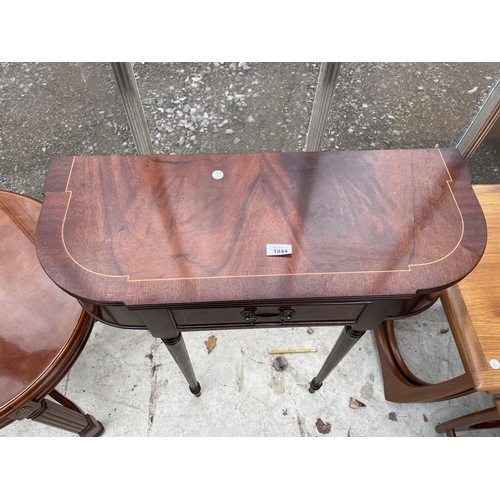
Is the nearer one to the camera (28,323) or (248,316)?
(248,316)

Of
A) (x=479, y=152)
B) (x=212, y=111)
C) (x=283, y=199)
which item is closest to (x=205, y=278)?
(x=283, y=199)

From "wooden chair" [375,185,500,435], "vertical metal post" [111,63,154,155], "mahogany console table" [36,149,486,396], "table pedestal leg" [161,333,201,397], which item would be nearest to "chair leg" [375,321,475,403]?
"wooden chair" [375,185,500,435]

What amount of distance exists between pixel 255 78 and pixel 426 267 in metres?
1.19

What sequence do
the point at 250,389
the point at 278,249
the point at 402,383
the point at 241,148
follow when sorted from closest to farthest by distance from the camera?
1. the point at 278,249
2. the point at 402,383
3. the point at 250,389
4. the point at 241,148

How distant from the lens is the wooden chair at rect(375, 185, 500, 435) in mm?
1131

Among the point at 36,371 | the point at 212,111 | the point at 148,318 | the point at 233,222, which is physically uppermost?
the point at 212,111

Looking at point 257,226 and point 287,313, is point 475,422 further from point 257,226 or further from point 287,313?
point 257,226

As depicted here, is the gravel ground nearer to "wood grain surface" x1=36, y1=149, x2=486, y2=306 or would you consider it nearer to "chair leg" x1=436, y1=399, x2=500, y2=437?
"wood grain surface" x1=36, y1=149, x2=486, y2=306

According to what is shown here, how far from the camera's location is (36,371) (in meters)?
1.09

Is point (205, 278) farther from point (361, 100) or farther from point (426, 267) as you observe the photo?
point (361, 100)

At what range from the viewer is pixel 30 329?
116 cm

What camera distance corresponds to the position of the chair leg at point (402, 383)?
125 centimetres

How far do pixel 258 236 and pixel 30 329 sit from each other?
0.72m

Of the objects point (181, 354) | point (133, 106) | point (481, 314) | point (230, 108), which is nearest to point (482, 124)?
point (481, 314)
